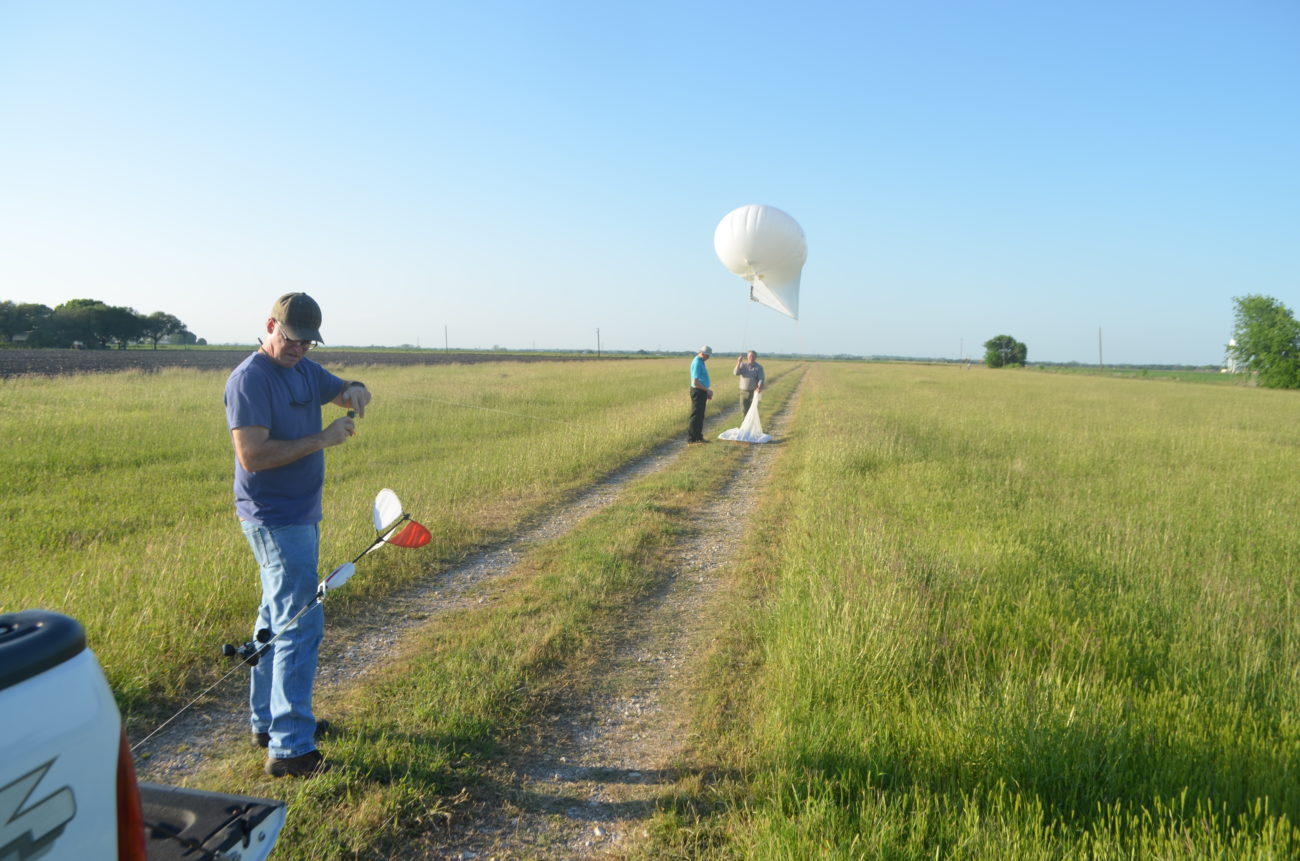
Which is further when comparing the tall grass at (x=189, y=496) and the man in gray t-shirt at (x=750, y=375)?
the man in gray t-shirt at (x=750, y=375)

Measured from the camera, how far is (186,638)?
459cm

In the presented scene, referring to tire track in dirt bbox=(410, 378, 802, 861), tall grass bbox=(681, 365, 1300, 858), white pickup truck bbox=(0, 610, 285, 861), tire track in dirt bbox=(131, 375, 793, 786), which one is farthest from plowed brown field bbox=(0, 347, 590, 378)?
white pickup truck bbox=(0, 610, 285, 861)

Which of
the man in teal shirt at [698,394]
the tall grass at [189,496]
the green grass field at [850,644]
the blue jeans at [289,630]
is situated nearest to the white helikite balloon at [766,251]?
the man in teal shirt at [698,394]

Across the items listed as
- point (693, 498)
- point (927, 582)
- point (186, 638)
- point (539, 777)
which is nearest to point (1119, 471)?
point (693, 498)

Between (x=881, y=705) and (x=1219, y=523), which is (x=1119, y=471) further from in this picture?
(x=881, y=705)

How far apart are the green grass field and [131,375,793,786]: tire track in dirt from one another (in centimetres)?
22

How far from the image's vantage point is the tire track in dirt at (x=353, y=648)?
3.56m

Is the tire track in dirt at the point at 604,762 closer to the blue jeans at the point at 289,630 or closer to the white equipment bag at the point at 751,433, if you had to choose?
the blue jeans at the point at 289,630

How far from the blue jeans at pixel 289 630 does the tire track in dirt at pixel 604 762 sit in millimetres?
895

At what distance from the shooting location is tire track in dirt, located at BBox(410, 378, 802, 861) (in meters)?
3.03

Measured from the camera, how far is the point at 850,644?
417cm

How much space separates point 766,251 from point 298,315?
1308 cm

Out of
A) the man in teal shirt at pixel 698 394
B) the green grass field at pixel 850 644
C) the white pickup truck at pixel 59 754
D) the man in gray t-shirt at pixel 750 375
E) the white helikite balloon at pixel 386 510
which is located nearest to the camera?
the white pickup truck at pixel 59 754

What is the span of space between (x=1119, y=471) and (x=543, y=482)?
31.7 ft
